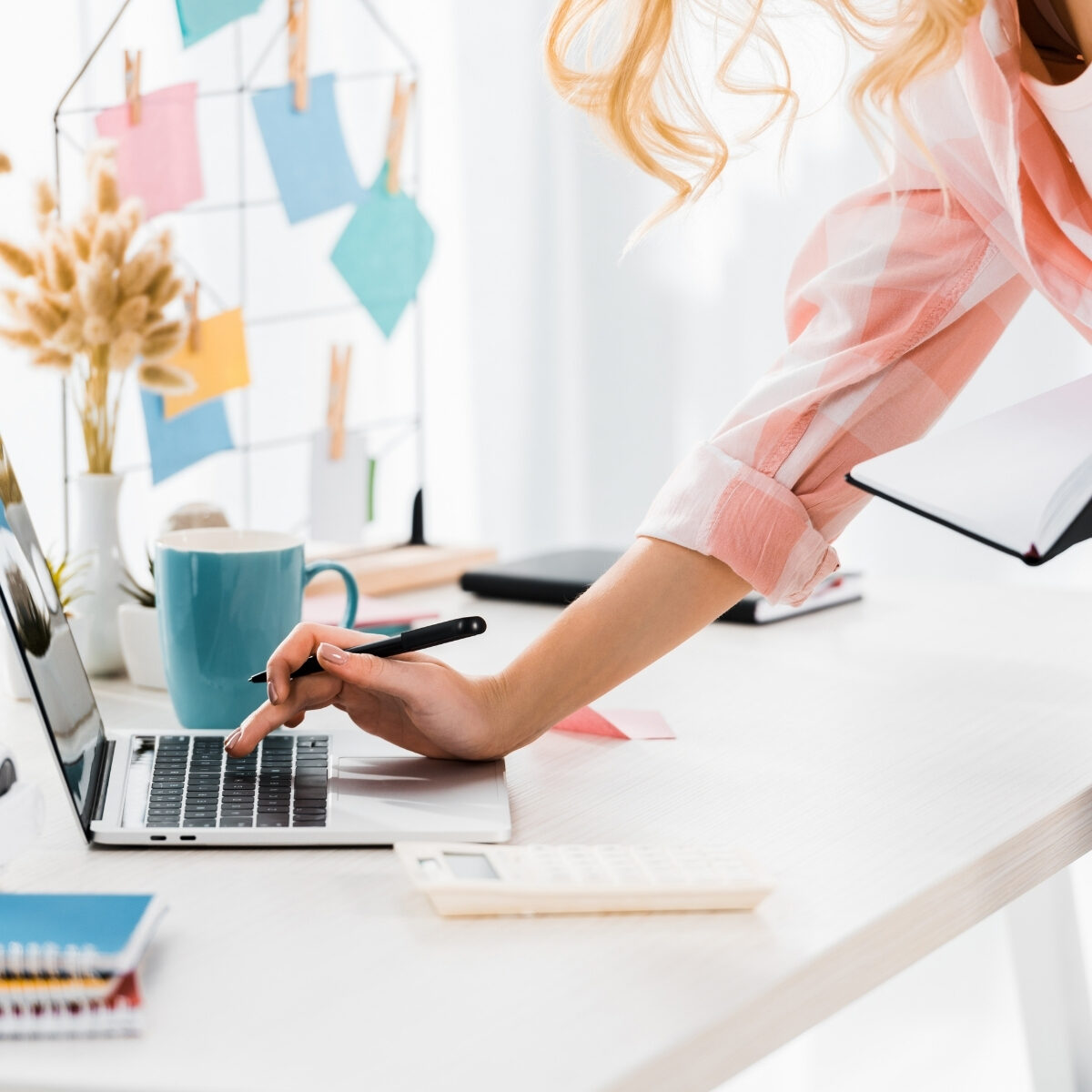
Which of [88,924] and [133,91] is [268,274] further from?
[88,924]

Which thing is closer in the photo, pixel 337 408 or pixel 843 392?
pixel 843 392

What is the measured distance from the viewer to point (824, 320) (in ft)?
2.89

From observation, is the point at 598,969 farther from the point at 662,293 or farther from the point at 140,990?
the point at 662,293

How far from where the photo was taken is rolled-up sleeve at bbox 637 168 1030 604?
83cm

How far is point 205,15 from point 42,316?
45cm

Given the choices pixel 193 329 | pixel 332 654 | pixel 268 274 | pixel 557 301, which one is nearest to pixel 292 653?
pixel 332 654

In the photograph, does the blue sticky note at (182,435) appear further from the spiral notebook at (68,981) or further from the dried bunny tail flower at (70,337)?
the spiral notebook at (68,981)

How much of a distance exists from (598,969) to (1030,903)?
2.34 feet

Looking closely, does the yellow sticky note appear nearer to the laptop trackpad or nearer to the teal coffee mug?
the teal coffee mug

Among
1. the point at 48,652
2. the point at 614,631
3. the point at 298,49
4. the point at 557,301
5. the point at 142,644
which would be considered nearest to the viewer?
the point at 48,652

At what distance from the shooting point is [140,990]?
49 centimetres

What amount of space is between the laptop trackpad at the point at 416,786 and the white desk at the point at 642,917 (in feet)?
0.08

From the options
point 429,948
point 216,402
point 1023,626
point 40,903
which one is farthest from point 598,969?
point 216,402

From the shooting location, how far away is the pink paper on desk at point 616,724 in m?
0.83
